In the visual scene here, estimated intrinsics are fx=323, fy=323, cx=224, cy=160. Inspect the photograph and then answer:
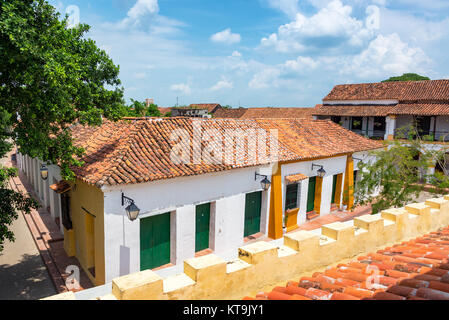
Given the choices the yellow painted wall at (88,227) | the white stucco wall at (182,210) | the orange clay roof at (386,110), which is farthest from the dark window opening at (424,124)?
the yellow painted wall at (88,227)

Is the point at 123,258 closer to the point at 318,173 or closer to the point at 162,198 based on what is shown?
the point at 162,198

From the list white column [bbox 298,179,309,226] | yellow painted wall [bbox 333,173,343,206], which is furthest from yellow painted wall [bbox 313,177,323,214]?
yellow painted wall [bbox 333,173,343,206]

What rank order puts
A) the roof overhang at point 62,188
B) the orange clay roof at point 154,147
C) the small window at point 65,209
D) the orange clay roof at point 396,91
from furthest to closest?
the orange clay roof at point 396,91 → the small window at point 65,209 → the roof overhang at point 62,188 → the orange clay roof at point 154,147

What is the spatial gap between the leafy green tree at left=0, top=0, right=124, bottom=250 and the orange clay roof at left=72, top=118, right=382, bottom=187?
3.53 feet

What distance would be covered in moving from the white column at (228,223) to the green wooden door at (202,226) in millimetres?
265

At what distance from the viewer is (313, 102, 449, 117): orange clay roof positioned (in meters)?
25.4

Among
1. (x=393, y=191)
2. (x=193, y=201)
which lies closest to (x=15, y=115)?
(x=193, y=201)

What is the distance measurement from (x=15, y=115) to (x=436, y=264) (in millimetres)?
8874

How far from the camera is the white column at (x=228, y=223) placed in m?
11.0

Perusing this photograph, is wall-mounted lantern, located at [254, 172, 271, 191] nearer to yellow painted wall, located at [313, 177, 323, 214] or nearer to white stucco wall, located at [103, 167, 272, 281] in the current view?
white stucco wall, located at [103, 167, 272, 281]

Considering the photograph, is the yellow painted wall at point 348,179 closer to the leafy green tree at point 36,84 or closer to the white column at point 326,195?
the white column at point 326,195

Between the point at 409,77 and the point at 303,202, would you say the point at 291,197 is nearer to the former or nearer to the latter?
the point at 303,202

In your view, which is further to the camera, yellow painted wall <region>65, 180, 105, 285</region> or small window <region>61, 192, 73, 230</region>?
small window <region>61, 192, 73, 230</region>
